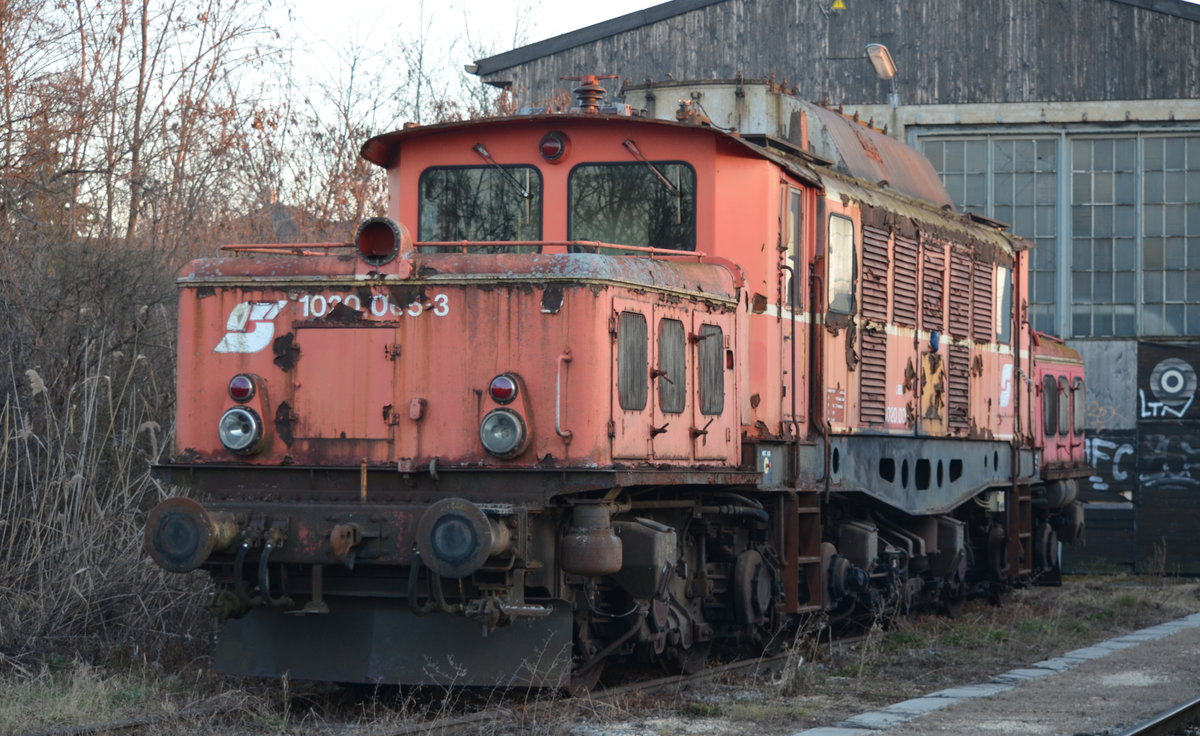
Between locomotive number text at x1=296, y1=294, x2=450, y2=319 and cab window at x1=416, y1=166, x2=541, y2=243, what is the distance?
164 centimetres

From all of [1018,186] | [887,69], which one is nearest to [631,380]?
[887,69]

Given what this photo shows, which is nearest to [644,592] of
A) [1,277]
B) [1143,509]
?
[1,277]

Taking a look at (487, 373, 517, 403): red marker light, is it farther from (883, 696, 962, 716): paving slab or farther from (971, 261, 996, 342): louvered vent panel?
(971, 261, 996, 342): louvered vent panel

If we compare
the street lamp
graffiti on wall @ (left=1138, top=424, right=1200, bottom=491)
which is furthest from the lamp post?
graffiti on wall @ (left=1138, top=424, right=1200, bottom=491)

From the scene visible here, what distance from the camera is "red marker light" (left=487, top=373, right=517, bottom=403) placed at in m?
8.80

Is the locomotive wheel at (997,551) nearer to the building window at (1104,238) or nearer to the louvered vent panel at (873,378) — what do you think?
the louvered vent panel at (873,378)

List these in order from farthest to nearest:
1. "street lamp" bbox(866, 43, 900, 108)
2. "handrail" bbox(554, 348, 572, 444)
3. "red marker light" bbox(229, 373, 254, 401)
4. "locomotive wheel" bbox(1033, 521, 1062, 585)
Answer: "street lamp" bbox(866, 43, 900, 108) → "locomotive wheel" bbox(1033, 521, 1062, 585) → "red marker light" bbox(229, 373, 254, 401) → "handrail" bbox(554, 348, 572, 444)

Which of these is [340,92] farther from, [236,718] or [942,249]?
[236,718]

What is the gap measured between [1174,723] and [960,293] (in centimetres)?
610

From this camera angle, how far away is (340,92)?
2212cm

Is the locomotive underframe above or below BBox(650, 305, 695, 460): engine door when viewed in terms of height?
below

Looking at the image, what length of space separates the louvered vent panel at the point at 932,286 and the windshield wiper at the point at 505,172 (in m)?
4.46

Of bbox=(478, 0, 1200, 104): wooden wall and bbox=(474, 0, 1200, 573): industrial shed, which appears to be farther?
bbox=(478, 0, 1200, 104): wooden wall

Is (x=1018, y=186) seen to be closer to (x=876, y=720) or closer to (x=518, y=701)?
(x=876, y=720)
